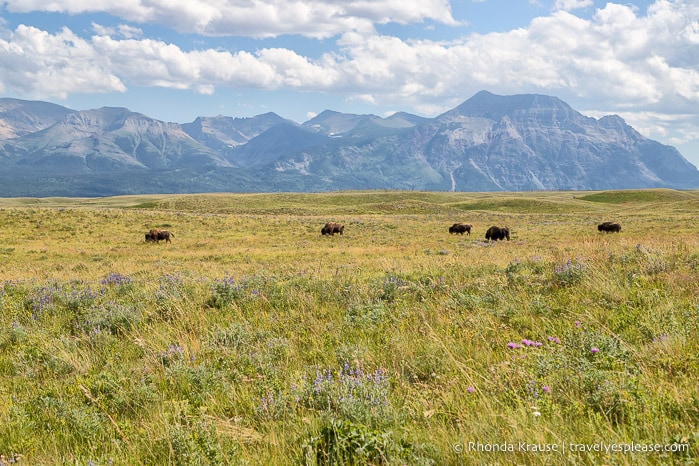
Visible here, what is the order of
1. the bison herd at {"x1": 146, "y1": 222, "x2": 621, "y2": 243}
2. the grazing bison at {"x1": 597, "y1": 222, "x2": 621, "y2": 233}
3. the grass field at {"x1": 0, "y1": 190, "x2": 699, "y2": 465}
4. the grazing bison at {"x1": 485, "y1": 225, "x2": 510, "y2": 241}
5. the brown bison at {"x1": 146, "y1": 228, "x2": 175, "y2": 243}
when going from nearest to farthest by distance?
the grass field at {"x1": 0, "y1": 190, "x2": 699, "y2": 465} < the grazing bison at {"x1": 485, "y1": 225, "x2": 510, "y2": 241} < the bison herd at {"x1": 146, "y1": 222, "x2": 621, "y2": 243} < the brown bison at {"x1": 146, "y1": 228, "x2": 175, "y2": 243} < the grazing bison at {"x1": 597, "y1": 222, "x2": 621, "y2": 233}

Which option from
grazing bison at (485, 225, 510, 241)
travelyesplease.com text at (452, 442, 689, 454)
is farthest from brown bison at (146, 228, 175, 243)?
travelyesplease.com text at (452, 442, 689, 454)

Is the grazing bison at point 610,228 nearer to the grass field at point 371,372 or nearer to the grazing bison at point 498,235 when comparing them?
the grazing bison at point 498,235

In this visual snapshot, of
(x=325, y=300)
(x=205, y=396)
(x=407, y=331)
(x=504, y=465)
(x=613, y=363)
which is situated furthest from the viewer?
(x=325, y=300)

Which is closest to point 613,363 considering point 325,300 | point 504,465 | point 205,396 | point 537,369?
point 537,369

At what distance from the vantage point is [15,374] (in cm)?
557

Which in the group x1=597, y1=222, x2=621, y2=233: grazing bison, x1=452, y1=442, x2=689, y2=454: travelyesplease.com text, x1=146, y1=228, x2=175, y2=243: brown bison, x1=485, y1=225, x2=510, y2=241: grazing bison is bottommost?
x1=146, y1=228, x2=175, y2=243: brown bison

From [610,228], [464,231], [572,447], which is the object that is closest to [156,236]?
[464,231]

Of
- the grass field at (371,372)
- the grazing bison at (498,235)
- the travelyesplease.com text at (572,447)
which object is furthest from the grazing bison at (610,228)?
the travelyesplease.com text at (572,447)

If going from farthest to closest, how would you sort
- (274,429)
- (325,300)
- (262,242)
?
(262,242) → (325,300) → (274,429)

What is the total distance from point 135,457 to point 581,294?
658 cm

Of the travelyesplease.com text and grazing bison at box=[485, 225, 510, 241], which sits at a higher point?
the travelyesplease.com text

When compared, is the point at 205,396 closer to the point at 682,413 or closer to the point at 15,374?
the point at 15,374

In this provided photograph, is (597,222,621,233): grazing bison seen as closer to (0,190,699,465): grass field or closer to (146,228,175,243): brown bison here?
(0,190,699,465): grass field

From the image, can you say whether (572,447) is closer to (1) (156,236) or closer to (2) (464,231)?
(1) (156,236)
